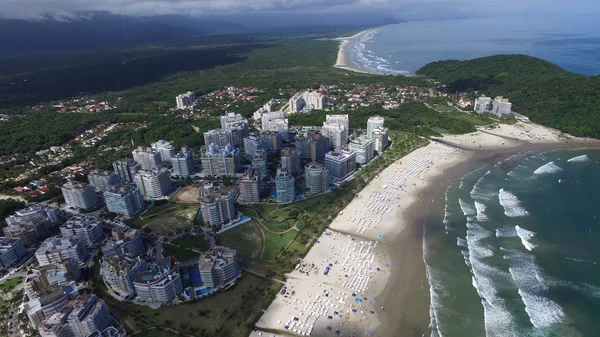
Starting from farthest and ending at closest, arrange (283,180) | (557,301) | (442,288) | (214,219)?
(283,180) < (214,219) < (442,288) < (557,301)

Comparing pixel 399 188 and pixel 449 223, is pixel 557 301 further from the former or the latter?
pixel 399 188

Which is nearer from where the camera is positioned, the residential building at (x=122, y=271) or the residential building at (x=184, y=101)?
the residential building at (x=122, y=271)

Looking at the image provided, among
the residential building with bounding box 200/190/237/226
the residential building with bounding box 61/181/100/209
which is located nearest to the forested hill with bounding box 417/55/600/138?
the residential building with bounding box 200/190/237/226

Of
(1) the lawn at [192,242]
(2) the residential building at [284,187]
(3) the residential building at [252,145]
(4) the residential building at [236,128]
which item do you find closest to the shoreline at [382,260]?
(2) the residential building at [284,187]

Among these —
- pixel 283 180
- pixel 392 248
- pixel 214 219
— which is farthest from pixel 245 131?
pixel 392 248

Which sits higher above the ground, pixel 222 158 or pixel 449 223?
pixel 222 158

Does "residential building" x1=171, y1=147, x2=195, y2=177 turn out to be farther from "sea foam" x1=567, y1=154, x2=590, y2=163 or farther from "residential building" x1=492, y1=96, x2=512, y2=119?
"residential building" x1=492, y1=96, x2=512, y2=119

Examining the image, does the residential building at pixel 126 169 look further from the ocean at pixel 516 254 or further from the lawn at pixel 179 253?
the ocean at pixel 516 254
